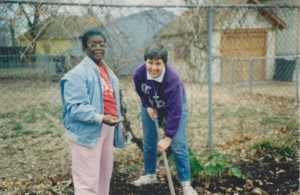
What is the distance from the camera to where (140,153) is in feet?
15.8

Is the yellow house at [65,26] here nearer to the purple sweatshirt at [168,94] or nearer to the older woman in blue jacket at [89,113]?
the purple sweatshirt at [168,94]

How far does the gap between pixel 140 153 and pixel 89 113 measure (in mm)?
2562

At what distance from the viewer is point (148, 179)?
3736 millimetres

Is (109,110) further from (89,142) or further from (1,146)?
(1,146)

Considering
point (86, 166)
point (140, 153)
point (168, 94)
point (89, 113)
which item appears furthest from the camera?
point (140, 153)

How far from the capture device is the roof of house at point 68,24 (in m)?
3.76

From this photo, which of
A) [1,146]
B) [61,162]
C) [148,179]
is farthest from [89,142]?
[1,146]

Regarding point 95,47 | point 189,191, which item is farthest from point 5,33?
point 189,191

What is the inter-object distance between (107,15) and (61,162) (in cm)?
211

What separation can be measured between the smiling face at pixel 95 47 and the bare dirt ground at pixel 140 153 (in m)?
1.66

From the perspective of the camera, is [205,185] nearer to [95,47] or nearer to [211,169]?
[211,169]

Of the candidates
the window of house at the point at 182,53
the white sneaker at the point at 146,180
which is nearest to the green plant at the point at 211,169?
the white sneaker at the point at 146,180

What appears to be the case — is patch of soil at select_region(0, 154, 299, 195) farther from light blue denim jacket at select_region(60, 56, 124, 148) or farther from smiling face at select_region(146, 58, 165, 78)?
smiling face at select_region(146, 58, 165, 78)

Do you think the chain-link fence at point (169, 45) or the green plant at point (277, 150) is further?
the green plant at point (277, 150)
